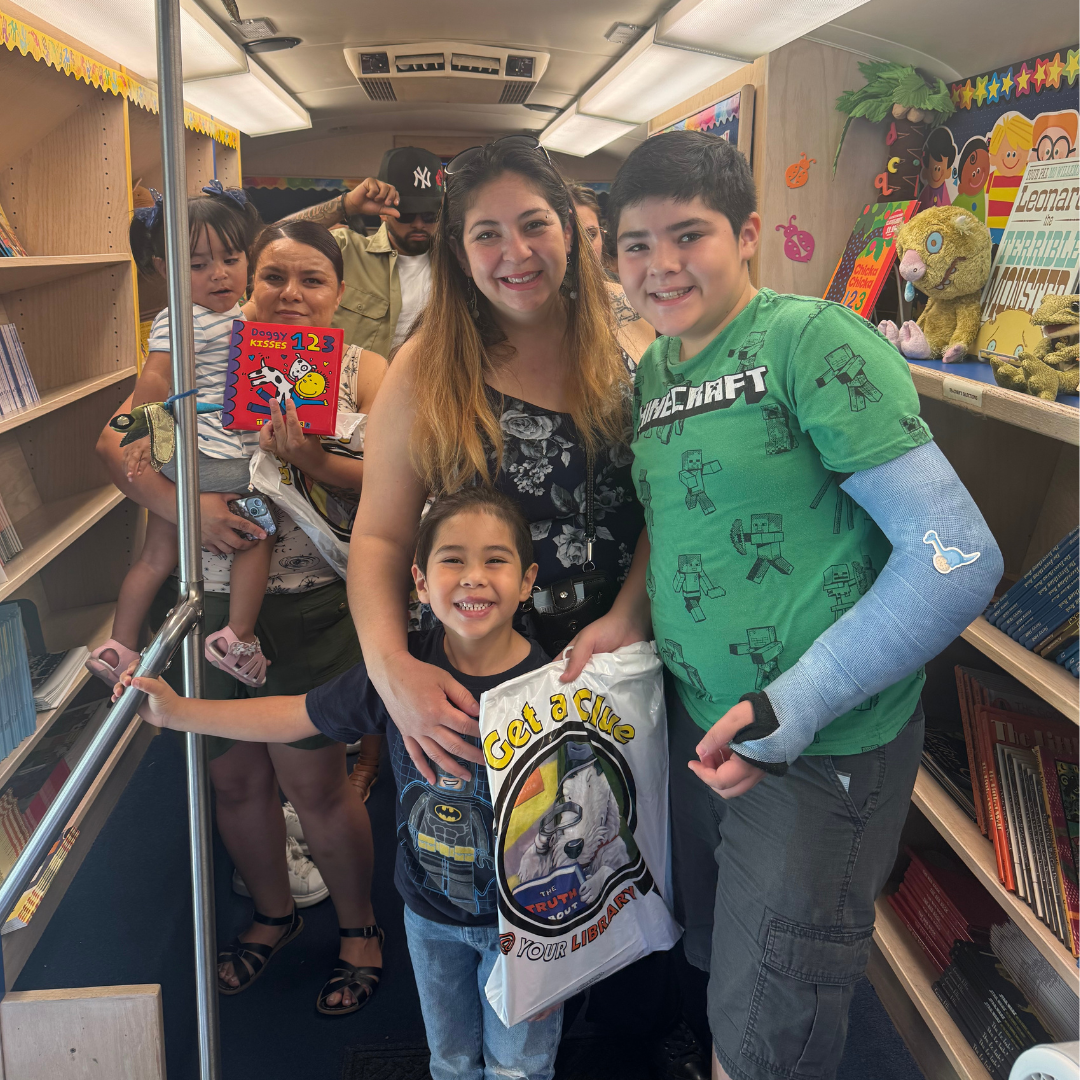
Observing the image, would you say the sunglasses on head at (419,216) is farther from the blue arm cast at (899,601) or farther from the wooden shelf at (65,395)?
the blue arm cast at (899,601)

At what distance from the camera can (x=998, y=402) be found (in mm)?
1383

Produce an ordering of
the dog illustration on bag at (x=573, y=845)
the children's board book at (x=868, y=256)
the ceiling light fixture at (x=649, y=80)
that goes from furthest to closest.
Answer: the ceiling light fixture at (x=649, y=80), the children's board book at (x=868, y=256), the dog illustration on bag at (x=573, y=845)

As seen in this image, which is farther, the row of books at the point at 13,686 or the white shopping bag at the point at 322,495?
the row of books at the point at 13,686

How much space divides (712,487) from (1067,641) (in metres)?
0.72

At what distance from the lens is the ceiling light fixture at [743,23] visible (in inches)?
74.9

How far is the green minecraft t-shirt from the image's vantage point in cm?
97

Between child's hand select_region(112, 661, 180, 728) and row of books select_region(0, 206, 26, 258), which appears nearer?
child's hand select_region(112, 661, 180, 728)

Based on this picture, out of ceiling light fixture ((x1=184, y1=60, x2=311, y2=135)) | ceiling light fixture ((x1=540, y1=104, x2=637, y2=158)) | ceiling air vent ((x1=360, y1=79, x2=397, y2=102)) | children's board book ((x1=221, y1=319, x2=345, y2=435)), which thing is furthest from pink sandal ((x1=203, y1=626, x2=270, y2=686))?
ceiling light fixture ((x1=540, y1=104, x2=637, y2=158))

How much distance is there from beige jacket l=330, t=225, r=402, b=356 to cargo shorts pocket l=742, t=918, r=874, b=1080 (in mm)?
1976

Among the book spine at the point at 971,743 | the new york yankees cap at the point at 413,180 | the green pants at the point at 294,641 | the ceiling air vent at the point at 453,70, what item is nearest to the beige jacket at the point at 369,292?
the new york yankees cap at the point at 413,180

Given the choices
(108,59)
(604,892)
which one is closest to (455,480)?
(604,892)


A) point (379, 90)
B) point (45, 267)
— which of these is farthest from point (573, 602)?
point (379, 90)

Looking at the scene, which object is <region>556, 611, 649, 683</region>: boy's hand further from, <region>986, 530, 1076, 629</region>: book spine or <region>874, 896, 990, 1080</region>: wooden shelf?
<region>874, 896, 990, 1080</region>: wooden shelf

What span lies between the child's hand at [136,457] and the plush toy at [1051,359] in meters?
1.53
